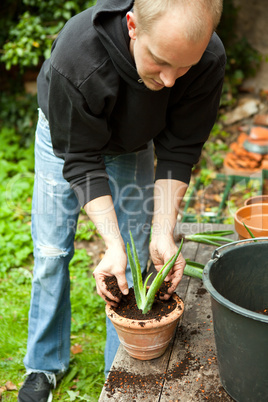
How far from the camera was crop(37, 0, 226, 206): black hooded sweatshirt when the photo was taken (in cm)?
152

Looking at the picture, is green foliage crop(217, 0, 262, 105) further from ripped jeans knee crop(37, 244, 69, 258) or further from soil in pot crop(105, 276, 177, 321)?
soil in pot crop(105, 276, 177, 321)

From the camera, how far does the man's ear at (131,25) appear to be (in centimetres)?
135

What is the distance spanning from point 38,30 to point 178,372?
12.0 feet

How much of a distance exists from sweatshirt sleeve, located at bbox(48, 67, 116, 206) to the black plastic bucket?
569mm

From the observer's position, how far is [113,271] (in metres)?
1.61

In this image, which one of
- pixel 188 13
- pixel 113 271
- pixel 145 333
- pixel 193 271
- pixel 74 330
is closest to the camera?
pixel 188 13

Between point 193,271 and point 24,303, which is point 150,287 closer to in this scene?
point 193,271

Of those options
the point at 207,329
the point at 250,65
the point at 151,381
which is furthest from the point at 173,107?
the point at 250,65

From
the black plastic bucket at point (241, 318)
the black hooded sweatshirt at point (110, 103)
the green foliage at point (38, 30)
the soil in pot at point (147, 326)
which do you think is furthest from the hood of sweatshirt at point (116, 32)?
the green foliage at point (38, 30)

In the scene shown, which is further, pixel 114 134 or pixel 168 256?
pixel 114 134

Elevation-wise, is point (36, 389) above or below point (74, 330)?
above

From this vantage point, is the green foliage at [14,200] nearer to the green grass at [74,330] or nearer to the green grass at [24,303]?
the green grass at [24,303]

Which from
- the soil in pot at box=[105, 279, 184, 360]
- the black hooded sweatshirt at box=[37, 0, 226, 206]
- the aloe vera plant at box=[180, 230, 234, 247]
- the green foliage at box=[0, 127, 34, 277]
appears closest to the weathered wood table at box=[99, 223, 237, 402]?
the soil in pot at box=[105, 279, 184, 360]

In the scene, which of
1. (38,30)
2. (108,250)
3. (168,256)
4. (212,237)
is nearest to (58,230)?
(108,250)
